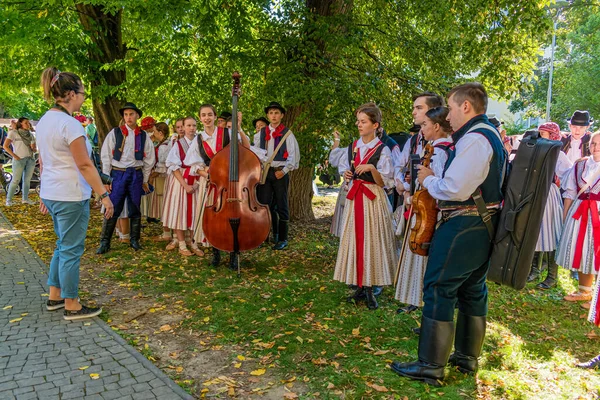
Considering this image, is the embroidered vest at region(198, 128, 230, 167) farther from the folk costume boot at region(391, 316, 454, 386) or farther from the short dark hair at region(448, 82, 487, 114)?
the folk costume boot at region(391, 316, 454, 386)

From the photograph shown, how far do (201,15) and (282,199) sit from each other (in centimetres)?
327

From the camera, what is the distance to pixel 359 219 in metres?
4.66

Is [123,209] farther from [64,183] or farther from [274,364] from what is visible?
[274,364]

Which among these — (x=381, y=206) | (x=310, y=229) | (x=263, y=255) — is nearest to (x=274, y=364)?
(x=381, y=206)

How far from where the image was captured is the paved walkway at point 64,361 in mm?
3064

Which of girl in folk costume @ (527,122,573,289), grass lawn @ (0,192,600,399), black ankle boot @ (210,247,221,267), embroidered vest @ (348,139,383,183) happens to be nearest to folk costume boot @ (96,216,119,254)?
grass lawn @ (0,192,600,399)

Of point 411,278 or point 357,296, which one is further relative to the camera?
point 357,296

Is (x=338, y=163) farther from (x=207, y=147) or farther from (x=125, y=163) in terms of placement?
(x=125, y=163)

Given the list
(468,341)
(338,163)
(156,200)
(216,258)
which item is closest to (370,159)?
(338,163)

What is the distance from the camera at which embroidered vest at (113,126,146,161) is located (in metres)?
6.68

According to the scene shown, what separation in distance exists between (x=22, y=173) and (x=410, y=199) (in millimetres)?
10475

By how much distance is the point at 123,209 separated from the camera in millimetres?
7070

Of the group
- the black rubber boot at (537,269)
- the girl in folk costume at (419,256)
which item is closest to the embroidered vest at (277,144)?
the girl in folk costume at (419,256)

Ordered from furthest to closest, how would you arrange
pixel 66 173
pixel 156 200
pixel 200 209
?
1. pixel 156 200
2. pixel 200 209
3. pixel 66 173
